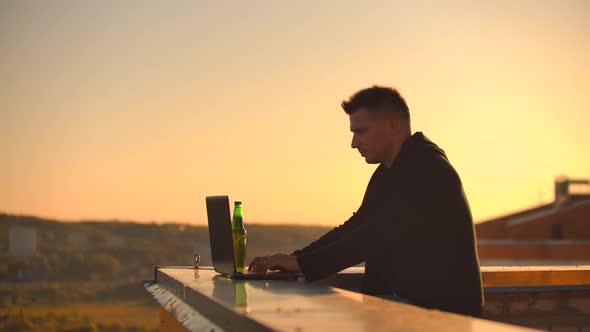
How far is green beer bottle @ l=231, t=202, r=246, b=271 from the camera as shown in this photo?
3238 mm

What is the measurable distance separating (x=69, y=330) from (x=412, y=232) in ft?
321

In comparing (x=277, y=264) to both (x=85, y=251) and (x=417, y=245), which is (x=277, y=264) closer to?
(x=417, y=245)

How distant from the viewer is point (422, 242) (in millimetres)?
2762

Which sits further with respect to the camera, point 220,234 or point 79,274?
point 79,274

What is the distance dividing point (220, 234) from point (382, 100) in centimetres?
85

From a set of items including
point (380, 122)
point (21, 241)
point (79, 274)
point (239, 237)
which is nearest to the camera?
point (380, 122)

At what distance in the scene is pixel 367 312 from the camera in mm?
1696

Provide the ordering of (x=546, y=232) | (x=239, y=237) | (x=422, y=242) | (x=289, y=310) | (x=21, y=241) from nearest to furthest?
(x=289, y=310), (x=422, y=242), (x=239, y=237), (x=546, y=232), (x=21, y=241)

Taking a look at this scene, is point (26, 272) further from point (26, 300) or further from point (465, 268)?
point (465, 268)

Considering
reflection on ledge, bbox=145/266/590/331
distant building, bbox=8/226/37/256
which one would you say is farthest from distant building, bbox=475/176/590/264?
distant building, bbox=8/226/37/256

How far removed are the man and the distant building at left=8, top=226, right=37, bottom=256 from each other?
218 feet

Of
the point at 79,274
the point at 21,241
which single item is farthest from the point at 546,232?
the point at 79,274

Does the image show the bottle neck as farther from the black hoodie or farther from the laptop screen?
the black hoodie

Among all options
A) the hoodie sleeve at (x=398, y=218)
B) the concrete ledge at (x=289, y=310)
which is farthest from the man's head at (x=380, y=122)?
the concrete ledge at (x=289, y=310)
